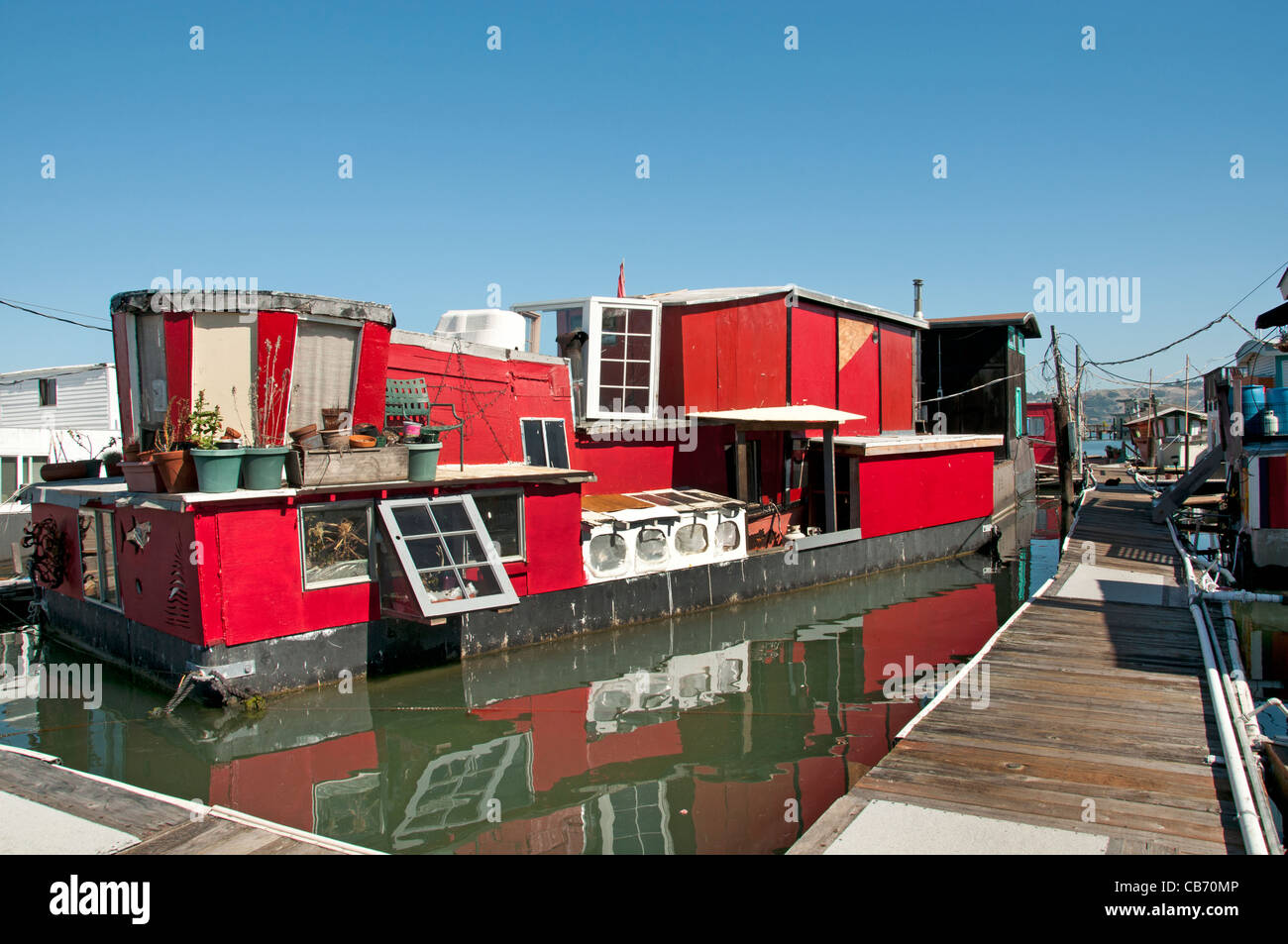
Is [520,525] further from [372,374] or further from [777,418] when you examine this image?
[777,418]

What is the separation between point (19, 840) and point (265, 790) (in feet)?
7.24

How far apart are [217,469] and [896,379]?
18.6 meters

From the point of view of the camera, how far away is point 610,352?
57.6 feet

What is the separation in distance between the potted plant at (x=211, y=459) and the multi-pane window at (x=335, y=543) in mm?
911

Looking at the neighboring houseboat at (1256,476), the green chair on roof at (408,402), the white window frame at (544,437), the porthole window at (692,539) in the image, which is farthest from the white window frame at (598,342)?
the neighboring houseboat at (1256,476)

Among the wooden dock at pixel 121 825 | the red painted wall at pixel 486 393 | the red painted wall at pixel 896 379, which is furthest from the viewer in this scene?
the red painted wall at pixel 896 379

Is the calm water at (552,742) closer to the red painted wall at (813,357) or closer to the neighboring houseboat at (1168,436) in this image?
the red painted wall at (813,357)

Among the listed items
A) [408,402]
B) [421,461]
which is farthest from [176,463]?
[408,402]

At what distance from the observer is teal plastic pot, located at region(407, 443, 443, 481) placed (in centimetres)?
1077

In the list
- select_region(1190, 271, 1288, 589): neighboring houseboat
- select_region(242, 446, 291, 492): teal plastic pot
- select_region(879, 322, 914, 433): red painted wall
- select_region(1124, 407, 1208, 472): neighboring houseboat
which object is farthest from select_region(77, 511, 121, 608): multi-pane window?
select_region(1124, 407, 1208, 472): neighboring houseboat

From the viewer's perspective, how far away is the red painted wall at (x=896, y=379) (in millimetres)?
23219
